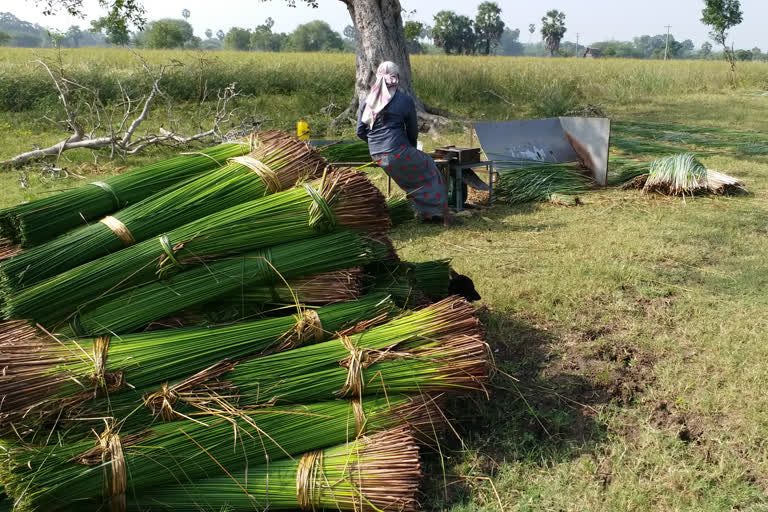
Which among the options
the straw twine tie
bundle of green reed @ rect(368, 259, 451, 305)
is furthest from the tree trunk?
the straw twine tie

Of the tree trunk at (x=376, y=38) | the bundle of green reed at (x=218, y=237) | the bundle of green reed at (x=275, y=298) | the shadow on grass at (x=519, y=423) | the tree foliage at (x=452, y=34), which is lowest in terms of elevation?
the shadow on grass at (x=519, y=423)

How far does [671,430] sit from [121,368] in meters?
2.37

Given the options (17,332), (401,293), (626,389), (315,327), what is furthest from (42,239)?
(626,389)

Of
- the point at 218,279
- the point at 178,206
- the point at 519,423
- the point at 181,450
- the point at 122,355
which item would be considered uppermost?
the point at 178,206

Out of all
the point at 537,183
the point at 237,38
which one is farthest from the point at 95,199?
the point at 237,38

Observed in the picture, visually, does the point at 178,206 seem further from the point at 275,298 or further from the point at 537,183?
the point at 537,183

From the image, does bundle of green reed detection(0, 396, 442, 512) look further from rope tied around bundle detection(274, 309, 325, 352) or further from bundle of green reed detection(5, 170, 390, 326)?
bundle of green reed detection(5, 170, 390, 326)

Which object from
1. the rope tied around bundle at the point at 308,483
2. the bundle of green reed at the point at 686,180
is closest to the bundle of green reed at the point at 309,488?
the rope tied around bundle at the point at 308,483

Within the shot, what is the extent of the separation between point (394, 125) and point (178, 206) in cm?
338

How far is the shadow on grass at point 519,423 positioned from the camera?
8.13 ft

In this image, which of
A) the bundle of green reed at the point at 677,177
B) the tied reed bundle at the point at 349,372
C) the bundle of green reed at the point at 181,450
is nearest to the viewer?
the bundle of green reed at the point at 181,450

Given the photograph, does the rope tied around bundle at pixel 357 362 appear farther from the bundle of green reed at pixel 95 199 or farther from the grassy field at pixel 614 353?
the bundle of green reed at pixel 95 199

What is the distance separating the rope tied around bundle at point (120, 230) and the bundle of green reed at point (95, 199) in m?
0.15

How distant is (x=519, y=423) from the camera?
9.22ft
